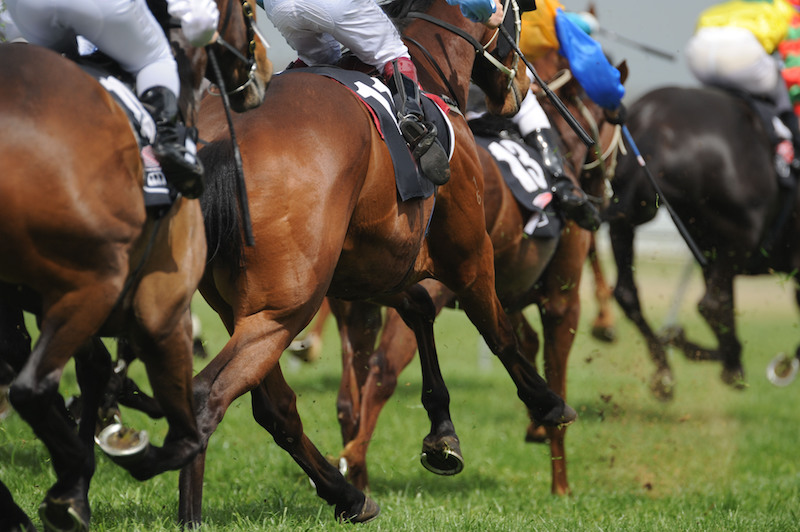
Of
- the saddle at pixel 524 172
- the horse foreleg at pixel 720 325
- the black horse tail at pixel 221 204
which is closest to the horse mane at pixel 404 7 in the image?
the saddle at pixel 524 172

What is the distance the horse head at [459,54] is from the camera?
455cm

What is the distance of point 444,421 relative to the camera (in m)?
4.55

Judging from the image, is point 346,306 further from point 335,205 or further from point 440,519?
point 335,205

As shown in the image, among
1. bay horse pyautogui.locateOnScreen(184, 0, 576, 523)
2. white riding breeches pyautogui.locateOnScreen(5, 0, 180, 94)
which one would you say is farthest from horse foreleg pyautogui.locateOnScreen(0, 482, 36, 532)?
white riding breeches pyautogui.locateOnScreen(5, 0, 180, 94)

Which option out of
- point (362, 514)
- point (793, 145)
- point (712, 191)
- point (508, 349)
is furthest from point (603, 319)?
point (362, 514)

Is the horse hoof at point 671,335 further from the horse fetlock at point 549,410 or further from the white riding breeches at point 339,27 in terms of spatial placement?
the white riding breeches at point 339,27

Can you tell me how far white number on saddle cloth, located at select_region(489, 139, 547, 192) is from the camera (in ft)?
17.9

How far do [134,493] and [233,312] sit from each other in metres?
1.46

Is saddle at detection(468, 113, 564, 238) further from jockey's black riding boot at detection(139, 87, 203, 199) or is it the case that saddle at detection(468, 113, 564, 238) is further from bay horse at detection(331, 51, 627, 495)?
jockey's black riding boot at detection(139, 87, 203, 199)

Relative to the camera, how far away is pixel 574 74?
611 centimetres

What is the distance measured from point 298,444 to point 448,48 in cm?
198

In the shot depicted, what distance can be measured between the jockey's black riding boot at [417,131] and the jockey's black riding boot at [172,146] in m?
1.16

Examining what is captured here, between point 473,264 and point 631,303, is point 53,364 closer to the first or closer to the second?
point 473,264

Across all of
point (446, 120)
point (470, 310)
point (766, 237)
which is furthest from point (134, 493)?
point (766, 237)
